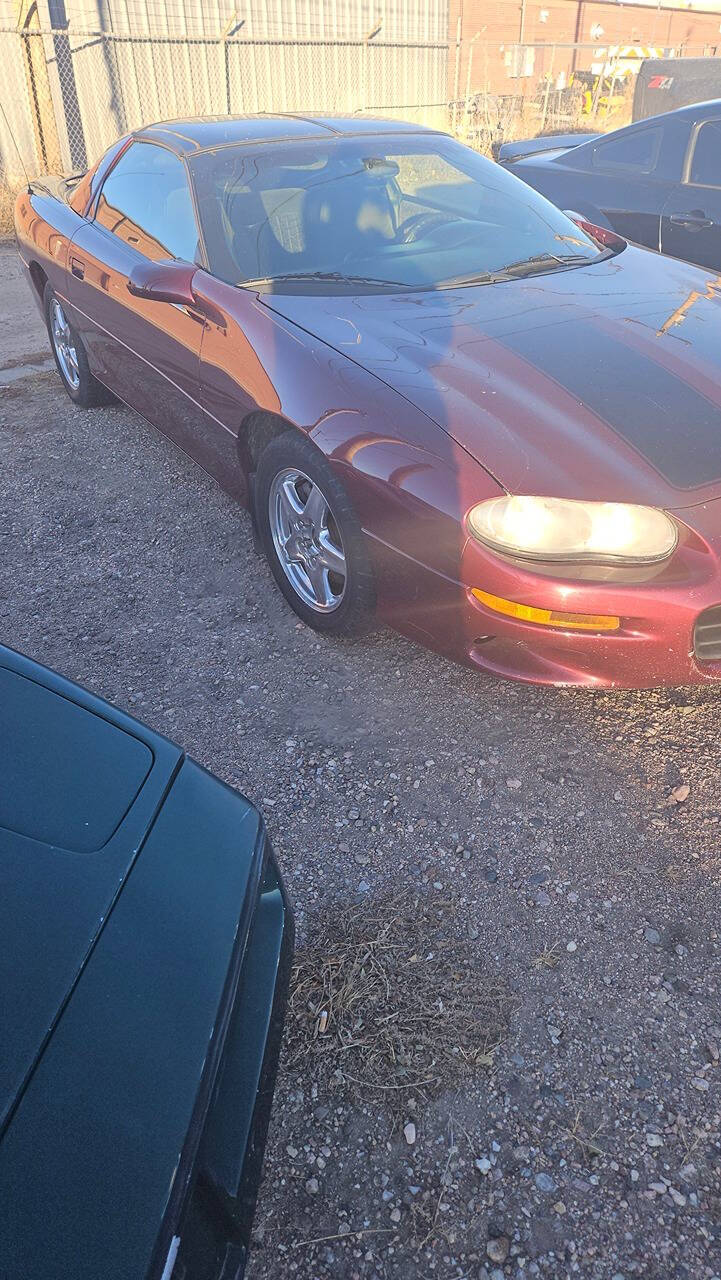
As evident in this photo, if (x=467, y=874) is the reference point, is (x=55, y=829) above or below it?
above

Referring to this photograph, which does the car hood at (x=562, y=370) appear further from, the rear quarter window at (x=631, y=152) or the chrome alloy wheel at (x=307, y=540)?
the rear quarter window at (x=631, y=152)

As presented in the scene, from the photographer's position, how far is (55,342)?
4.87m

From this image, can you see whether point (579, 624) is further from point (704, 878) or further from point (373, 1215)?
point (373, 1215)

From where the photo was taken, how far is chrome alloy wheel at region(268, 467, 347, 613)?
270cm

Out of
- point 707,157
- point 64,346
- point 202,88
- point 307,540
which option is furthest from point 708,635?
point 202,88

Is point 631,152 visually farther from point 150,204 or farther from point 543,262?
point 150,204

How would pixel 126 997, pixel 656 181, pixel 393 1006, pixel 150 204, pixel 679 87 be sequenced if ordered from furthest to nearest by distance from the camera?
pixel 679 87 → pixel 656 181 → pixel 150 204 → pixel 393 1006 → pixel 126 997

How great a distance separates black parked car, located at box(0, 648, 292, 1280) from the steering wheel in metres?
2.46

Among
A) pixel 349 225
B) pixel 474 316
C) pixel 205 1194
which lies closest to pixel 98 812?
pixel 205 1194

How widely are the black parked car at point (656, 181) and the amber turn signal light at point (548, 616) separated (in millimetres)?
3804

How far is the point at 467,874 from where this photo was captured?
81.5 inches

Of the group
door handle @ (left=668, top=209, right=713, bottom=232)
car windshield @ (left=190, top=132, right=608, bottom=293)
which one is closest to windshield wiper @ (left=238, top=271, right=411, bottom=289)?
car windshield @ (left=190, top=132, right=608, bottom=293)

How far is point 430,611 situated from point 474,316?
1054 millimetres

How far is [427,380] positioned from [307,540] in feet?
2.30
